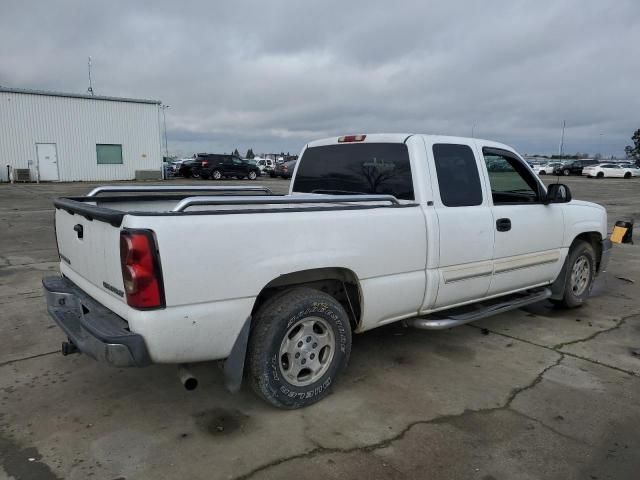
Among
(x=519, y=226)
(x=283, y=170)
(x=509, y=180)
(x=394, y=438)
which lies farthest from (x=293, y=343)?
(x=283, y=170)

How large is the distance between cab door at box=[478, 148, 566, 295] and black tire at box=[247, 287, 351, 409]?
5.71 feet

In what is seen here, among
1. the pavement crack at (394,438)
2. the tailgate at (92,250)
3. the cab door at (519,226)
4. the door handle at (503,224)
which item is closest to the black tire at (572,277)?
the cab door at (519,226)

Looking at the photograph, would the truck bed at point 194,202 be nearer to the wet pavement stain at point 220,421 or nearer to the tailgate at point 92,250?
the tailgate at point 92,250

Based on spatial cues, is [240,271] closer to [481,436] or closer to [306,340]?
[306,340]

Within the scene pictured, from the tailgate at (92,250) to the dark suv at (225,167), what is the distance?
30.0 m

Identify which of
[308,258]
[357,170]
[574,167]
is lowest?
[308,258]

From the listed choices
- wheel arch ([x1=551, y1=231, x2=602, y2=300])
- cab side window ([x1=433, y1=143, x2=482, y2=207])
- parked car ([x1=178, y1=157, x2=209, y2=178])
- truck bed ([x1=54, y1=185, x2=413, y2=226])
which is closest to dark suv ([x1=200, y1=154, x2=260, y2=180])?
parked car ([x1=178, y1=157, x2=209, y2=178])

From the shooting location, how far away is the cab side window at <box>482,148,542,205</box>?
452cm

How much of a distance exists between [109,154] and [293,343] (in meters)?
31.9

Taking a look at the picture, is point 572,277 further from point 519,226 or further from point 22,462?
point 22,462

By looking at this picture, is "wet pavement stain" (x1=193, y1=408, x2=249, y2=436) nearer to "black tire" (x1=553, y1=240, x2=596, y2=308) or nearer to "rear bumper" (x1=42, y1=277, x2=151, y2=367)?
"rear bumper" (x1=42, y1=277, x2=151, y2=367)

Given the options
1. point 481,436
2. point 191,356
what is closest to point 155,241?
point 191,356

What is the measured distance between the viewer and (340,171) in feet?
15.0

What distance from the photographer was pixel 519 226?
4551 mm
